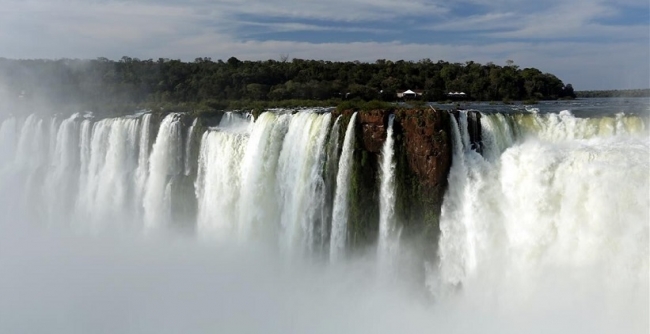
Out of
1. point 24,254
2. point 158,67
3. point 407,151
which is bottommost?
point 24,254

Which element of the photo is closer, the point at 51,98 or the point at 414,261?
the point at 414,261

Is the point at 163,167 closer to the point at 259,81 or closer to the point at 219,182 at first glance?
the point at 219,182

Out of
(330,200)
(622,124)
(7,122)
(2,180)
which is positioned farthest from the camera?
(7,122)

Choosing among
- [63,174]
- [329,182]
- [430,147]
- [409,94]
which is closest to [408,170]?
[430,147]

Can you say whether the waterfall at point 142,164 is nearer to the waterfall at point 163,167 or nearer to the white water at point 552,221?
the waterfall at point 163,167

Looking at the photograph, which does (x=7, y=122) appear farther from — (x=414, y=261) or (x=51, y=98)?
(x=414, y=261)

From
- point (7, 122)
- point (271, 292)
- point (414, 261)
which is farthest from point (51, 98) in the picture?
point (414, 261)

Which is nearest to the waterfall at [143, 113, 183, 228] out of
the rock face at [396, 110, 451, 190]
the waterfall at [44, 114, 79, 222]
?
the waterfall at [44, 114, 79, 222]
